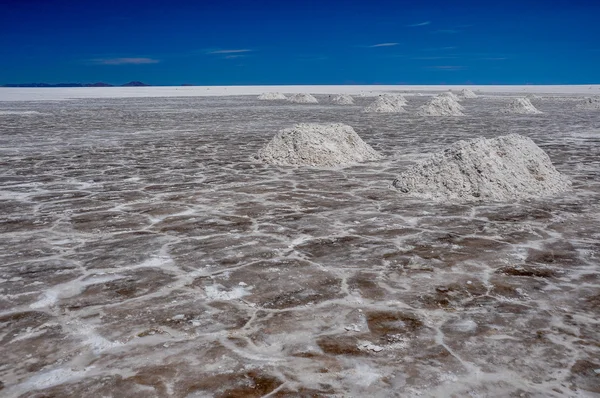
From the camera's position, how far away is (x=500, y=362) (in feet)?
10.0

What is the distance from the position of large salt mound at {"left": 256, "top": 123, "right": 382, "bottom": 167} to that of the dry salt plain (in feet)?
6.08

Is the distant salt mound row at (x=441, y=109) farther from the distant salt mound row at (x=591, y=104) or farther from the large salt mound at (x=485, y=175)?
the large salt mound at (x=485, y=175)

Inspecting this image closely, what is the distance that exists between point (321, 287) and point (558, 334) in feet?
5.62

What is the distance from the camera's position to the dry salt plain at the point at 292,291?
9.59 feet

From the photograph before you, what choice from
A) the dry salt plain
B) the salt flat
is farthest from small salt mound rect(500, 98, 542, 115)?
the salt flat

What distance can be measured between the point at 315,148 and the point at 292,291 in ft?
20.8

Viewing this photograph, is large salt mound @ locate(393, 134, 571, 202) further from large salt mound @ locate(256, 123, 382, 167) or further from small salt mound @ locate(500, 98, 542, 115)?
small salt mound @ locate(500, 98, 542, 115)

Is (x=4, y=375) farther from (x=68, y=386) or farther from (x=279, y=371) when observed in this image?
(x=279, y=371)

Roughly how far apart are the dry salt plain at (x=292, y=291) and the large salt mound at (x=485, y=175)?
0.29 meters

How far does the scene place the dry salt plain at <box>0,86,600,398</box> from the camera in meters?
2.92

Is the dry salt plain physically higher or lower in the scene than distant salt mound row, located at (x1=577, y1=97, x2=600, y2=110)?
lower

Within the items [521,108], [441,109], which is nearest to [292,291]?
[441,109]

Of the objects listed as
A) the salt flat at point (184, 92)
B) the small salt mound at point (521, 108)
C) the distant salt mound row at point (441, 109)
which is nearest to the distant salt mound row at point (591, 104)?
the small salt mound at point (521, 108)

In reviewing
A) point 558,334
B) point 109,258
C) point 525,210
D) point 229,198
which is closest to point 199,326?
point 109,258
